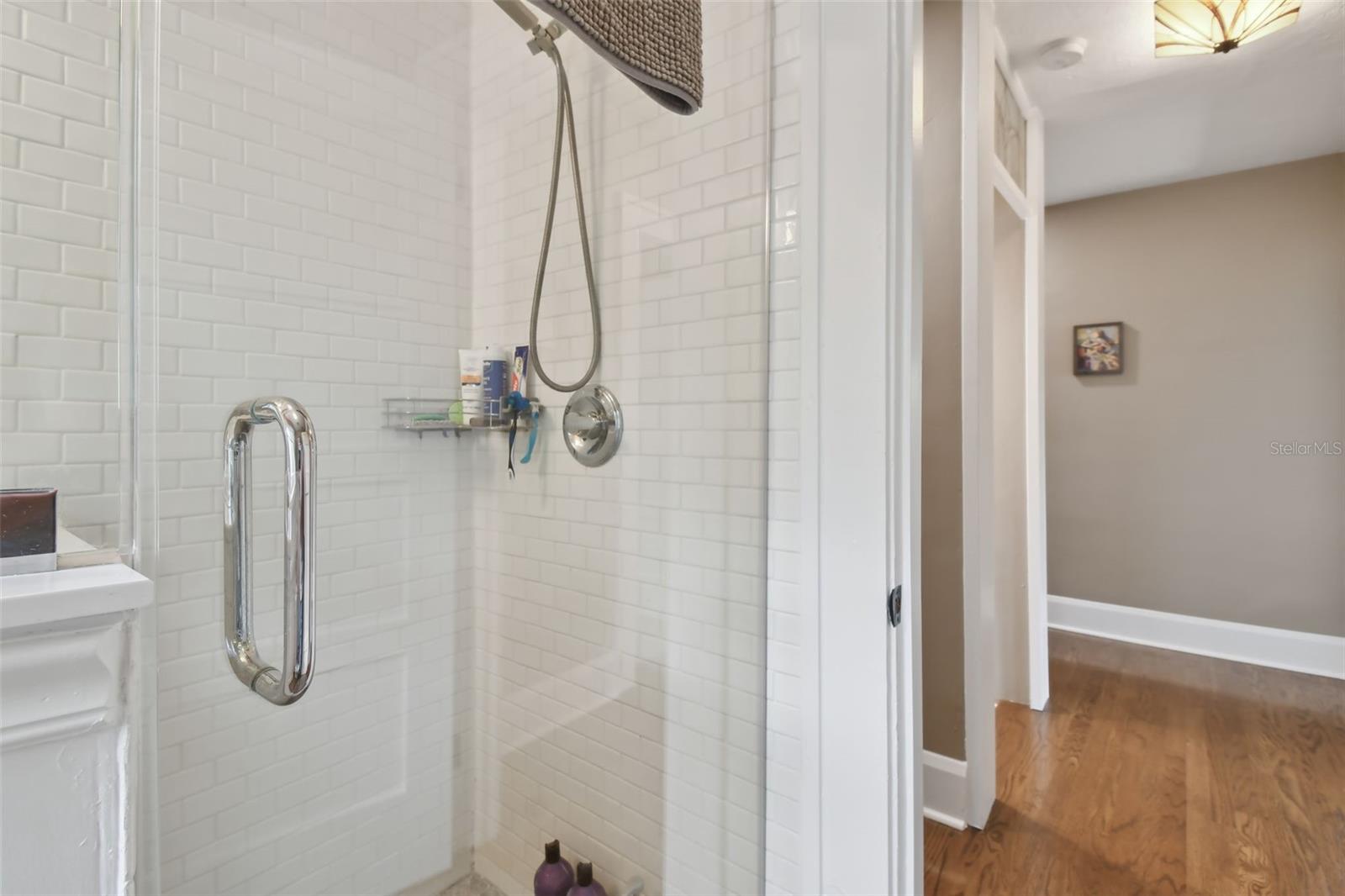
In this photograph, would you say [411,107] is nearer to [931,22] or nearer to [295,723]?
[295,723]

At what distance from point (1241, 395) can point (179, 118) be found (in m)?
4.18

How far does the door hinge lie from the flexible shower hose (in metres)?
0.61

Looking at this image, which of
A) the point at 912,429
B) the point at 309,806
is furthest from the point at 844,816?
the point at 309,806

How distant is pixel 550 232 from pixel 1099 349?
351 centimetres

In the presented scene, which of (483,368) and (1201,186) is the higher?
(1201,186)

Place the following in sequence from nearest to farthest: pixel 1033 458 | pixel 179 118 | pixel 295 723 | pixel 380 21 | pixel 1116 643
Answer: pixel 179 118
pixel 295 723
pixel 380 21
pixel 1033 458
pixel 1116 643

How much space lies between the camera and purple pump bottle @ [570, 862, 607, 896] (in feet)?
Result: 3.62

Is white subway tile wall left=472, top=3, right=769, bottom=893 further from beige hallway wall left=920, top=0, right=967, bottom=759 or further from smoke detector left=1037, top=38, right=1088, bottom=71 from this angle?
smoke detector left=1037, top=38, right=1088, bottom=71

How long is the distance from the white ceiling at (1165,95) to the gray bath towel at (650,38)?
5.59ft

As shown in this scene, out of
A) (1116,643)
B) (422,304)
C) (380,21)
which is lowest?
(1116,643)

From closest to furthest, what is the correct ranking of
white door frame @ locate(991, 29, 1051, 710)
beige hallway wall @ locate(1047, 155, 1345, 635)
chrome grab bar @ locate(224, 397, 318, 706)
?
chrome grab bar @ locate(224, 397, 318, 706)
white door frame @ locate(991, 29, 1051, 710)
beige hallway wall @ locate(1047, 155, 1345, 635)

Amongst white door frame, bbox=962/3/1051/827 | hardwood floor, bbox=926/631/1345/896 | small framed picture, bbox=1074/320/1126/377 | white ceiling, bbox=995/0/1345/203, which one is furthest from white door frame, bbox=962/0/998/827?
small framed picture, bbox=1074/320/1126/377

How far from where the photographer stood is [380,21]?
1.18 m

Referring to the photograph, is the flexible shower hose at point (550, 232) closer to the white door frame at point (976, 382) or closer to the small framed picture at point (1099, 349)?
the white door frame at point (976, 382)
